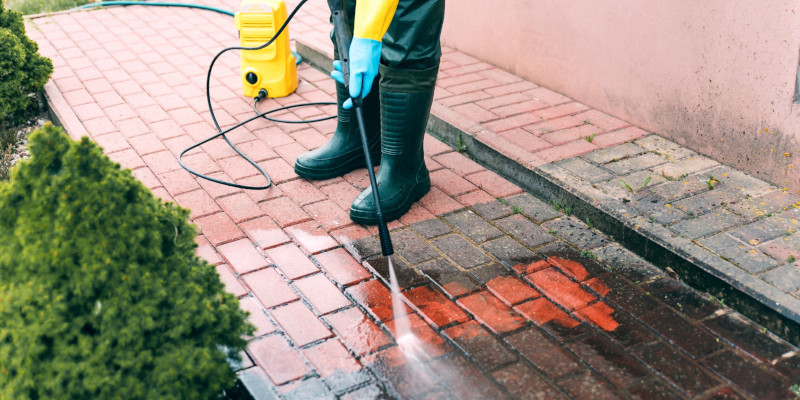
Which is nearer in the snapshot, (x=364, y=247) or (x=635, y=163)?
(x=364, y=247)

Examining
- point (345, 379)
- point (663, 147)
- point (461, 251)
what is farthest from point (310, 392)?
Result: point (663, 147)

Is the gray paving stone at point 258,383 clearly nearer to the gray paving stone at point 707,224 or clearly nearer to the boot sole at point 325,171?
the boot sole at point 325,171

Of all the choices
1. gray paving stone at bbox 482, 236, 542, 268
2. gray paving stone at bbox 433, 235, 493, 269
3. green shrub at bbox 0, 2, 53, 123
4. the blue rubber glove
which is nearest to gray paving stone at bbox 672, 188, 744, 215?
gray paving stone at bbox 482, 236, 542, 268

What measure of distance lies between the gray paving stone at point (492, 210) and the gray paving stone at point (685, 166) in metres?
0.86

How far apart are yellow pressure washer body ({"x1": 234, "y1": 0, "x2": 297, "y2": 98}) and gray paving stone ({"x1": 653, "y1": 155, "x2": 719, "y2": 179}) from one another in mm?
2601

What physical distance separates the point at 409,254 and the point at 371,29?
3.34 ft

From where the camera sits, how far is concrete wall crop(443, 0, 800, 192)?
357 cm

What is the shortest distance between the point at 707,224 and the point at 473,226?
1.08 m

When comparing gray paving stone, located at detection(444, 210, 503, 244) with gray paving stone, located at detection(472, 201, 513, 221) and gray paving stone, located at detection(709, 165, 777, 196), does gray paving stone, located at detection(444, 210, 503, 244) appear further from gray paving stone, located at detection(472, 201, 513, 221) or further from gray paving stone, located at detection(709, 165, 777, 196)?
gray paving stone, located at detection(709, 165, 777, 196)

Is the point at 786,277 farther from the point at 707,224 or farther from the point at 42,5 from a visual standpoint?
the point at 42,5

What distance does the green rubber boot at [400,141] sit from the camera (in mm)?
3492

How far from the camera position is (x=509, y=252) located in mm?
3303

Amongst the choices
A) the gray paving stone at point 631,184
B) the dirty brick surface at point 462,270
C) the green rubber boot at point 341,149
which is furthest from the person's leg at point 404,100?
the gray paving stone at point 631,184

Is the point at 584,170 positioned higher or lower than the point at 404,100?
lower
